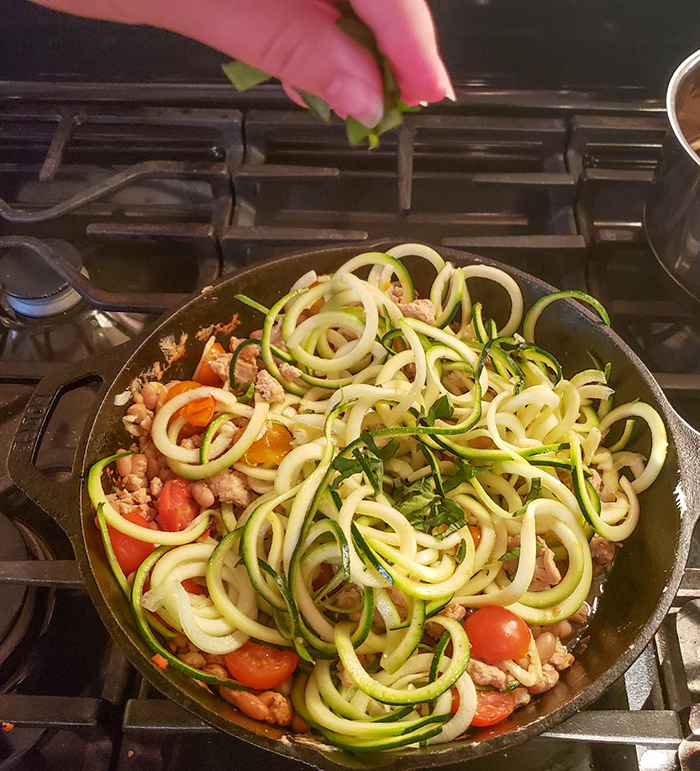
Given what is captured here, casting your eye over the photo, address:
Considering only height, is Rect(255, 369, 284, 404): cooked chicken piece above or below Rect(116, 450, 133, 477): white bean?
above

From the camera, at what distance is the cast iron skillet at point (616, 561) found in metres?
1.24

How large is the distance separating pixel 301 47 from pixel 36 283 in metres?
1.30

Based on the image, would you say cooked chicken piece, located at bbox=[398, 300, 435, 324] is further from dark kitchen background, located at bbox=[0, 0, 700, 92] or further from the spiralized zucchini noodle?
dark kitchen background, located at bbox=[0, 0, 700, 92]

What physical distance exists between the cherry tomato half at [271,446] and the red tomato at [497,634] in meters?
0.56

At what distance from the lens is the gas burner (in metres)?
1.95

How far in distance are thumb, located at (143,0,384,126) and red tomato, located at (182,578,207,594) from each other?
99 centimetres

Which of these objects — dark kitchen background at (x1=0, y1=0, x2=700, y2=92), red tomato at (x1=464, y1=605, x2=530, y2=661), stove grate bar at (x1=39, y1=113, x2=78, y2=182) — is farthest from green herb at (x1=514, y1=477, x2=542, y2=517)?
stove grate bar at (x1=39, y1=113, x2=78, y2=182)

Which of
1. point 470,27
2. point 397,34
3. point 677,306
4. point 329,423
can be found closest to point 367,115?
point 397,34

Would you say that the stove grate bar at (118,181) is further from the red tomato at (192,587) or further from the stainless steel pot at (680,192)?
the stainless steel pot at (680,192)

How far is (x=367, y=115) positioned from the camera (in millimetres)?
1042

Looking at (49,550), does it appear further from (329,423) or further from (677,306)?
(677,306)

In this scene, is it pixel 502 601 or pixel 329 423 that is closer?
pixel 502 601

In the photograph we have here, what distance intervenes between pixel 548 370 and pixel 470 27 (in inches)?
46.8

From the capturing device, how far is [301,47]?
100 cm
